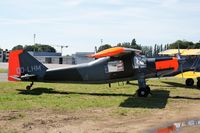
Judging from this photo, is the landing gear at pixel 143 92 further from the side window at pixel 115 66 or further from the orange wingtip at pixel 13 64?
the orange wingtip at pixel 13 64

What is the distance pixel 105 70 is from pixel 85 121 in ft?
23.1

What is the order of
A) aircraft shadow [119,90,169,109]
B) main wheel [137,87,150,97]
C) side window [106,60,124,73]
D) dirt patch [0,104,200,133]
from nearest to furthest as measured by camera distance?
dirt patch [0,104,200,133] < aircraft shadow [119,90,169,109] < main wheel [137,87,150,97] < side window [106,60,124,73]

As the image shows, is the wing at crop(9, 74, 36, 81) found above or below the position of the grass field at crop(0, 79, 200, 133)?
above

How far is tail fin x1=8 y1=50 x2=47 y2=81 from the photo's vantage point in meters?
17.4

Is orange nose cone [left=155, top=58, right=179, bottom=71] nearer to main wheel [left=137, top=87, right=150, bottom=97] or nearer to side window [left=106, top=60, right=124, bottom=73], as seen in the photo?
main wheel [left=137, top=87, right=150, bottom=97]

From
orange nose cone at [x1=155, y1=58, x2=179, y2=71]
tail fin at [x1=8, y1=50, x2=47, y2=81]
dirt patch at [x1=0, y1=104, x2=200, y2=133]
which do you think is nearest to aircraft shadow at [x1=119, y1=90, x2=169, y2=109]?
dirt patch at [x1=0, y1=104, x2=200, y2=133]

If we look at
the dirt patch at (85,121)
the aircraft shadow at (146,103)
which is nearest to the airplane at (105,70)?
the aircraft shadow at (146,103)

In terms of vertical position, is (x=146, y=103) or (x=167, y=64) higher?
(x=167, y=64)

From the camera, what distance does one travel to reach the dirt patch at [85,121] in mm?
8383

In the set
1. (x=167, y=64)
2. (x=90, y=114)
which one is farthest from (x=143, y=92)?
(x=90, y=114)

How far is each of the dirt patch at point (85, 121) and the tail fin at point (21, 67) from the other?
6592 millimetres

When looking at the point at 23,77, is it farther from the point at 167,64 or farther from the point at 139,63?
the point at 167,64

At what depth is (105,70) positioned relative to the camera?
1628 cm

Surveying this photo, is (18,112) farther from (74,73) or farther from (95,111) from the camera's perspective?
(74,73)
